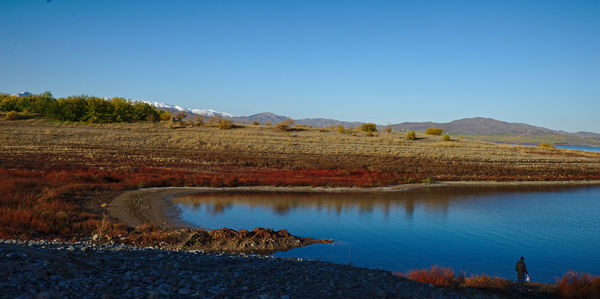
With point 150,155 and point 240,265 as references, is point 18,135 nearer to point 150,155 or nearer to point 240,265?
point 150,155

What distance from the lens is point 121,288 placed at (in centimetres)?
734

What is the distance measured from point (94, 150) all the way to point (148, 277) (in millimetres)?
45396

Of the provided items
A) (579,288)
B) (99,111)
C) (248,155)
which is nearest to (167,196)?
(579,288)

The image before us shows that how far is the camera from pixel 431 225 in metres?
19.0

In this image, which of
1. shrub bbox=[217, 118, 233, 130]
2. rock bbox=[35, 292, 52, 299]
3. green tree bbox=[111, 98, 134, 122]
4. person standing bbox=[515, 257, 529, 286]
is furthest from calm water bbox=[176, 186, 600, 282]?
green tree bbox=[111, 98, 134, 122]

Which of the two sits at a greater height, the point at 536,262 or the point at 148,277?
the point at 148,277

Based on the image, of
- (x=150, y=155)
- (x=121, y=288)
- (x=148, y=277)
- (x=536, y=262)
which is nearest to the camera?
(x=121, y=288)

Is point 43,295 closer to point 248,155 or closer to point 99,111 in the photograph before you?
point 248,155

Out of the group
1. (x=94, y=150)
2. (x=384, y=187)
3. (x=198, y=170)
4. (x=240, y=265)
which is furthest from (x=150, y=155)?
(x=240, y=265)

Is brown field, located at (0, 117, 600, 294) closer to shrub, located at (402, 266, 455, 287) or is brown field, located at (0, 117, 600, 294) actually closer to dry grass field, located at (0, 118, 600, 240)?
dry grass field, located at (0, 118, 600, 240)

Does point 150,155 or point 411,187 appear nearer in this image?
point 411,187

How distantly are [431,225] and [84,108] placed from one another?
83.2 metres

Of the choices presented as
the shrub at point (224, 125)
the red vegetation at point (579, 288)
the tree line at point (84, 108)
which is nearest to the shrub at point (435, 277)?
the red vegetation at point (579, 288)

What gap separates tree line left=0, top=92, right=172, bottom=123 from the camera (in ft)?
262
